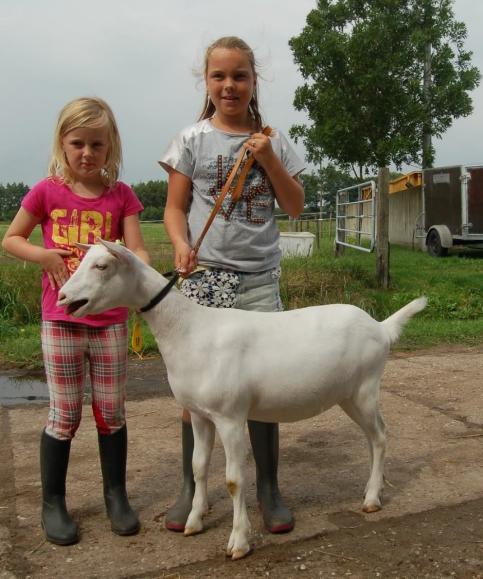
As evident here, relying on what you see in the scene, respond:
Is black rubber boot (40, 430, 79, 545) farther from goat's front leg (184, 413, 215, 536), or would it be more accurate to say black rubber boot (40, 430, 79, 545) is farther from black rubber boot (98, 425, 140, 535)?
goat's front leg (184, 413, 215, 536)

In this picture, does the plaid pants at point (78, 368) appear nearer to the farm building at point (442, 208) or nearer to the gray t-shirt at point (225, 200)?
the gray t-shirt at point (225, 200)

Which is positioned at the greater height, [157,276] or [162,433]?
[157,276]

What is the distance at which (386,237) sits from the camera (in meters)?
9.59

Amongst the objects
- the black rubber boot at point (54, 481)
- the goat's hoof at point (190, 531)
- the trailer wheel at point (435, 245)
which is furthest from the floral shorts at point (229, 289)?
the trailer wheel at point (435, 245)

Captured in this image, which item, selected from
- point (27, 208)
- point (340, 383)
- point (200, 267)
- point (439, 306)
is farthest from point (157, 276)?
point (439, 306)

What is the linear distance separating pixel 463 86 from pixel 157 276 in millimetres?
23657

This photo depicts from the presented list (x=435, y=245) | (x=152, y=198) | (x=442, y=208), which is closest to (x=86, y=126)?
(x=435, y=245)

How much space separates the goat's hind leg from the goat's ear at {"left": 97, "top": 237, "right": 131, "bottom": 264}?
137 centimetres

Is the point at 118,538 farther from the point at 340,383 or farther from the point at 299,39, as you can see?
the point at 299,39

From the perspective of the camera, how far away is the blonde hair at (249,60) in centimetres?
307

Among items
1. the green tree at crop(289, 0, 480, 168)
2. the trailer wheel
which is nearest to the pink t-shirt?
the trailer wheel

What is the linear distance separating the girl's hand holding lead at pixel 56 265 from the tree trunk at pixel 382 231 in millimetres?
7199

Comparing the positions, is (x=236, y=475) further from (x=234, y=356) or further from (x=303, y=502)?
(x=303, y=502)

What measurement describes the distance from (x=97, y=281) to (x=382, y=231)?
A: 296 inches
